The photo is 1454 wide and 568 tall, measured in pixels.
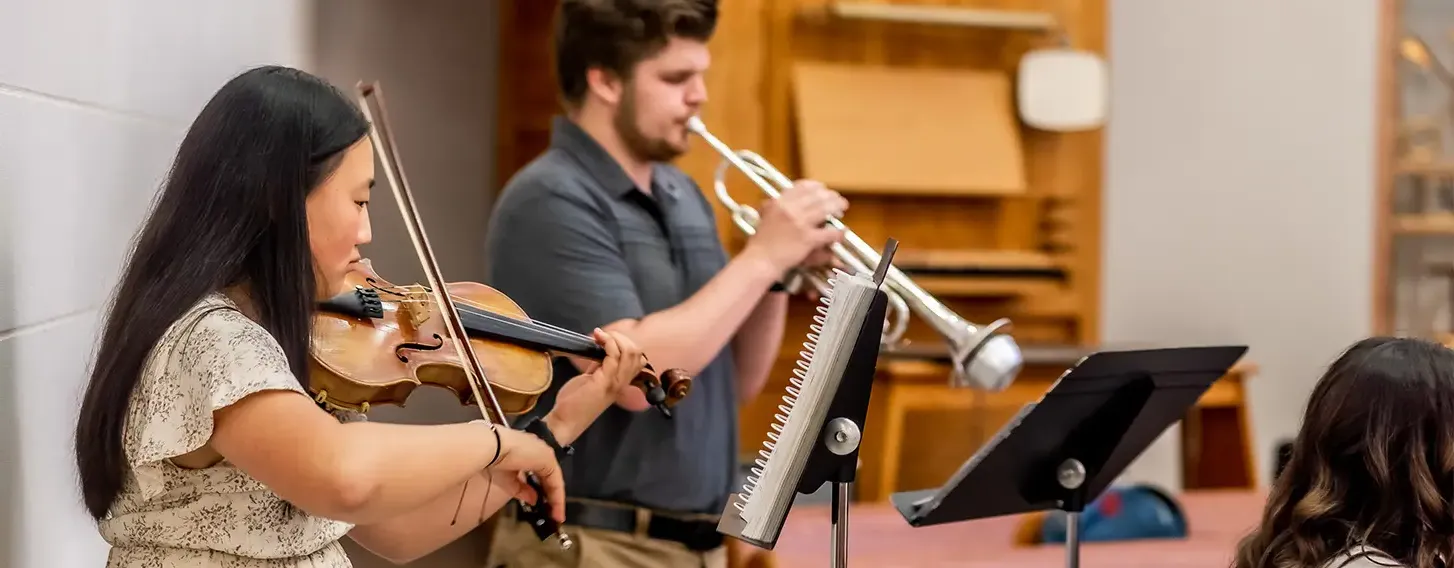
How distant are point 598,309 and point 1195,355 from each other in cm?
75

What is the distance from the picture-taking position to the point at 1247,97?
15.9 feet

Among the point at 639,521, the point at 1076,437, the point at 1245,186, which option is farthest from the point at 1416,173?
the point at 639,521

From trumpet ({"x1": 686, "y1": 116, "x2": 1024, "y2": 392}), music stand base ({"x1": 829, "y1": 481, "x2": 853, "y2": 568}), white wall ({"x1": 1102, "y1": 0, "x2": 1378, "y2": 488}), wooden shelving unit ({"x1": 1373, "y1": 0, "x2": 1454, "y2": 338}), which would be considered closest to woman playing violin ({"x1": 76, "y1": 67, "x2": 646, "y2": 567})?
music stand base ({"x1": 829, "y1": 481, "x2": 853, "y2": 568})

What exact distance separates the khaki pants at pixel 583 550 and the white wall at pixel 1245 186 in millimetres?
3231

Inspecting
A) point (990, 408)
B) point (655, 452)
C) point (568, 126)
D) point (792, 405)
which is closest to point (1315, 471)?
point (792, 405)

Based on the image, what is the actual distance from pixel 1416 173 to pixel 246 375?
4.57 meters

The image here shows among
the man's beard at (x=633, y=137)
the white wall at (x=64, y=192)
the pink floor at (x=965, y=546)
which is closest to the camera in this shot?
the white wall at (x=64, y=192)

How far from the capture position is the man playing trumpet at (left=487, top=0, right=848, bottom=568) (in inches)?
70.5

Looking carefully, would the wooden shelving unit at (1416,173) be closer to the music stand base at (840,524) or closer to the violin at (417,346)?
the music stand base at (840,524)

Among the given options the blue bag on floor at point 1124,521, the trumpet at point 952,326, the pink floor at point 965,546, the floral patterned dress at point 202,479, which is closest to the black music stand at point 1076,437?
the trumpet at point 952,326

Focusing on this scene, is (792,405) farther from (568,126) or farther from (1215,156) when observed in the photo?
A: (1215,156)

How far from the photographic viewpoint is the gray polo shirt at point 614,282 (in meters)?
1.79

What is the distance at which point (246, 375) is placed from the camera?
3.58 ft

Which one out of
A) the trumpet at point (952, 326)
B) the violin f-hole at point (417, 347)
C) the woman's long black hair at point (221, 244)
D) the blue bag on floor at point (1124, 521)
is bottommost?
the blue bag on floor at point (1124, 521)
